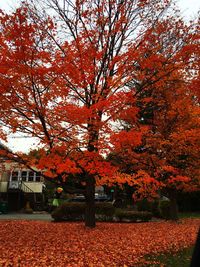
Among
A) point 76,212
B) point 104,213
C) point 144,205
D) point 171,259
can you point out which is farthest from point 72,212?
point 171,259

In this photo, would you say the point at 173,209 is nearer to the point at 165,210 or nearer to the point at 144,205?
the point at 165,210

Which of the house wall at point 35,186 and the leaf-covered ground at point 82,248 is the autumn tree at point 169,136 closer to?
the leaf-covered ground at point 82,248

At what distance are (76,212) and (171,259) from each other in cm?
1343

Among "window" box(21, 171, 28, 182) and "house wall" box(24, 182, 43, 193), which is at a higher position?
"window" box(21, 171, 28, 182)

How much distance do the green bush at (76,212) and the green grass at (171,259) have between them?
12.2 meters

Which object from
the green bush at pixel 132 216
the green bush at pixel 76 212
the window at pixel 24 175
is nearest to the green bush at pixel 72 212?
the green bush at pixel 76 212

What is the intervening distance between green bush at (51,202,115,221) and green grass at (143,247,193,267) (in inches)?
481

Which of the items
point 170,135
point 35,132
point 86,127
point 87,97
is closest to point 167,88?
point 170,135

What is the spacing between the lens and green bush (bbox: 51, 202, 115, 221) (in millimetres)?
21875

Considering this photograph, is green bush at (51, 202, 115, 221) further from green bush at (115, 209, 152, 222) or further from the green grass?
the green grass

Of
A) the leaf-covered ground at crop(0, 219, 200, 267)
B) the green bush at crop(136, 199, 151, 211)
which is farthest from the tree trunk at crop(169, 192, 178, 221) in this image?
the leaf-covered ground at crop(0, 219, 200, 267)

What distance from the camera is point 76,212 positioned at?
2219 centimetres

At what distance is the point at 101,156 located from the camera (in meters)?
12.9

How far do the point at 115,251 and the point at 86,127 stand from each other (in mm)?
4816
